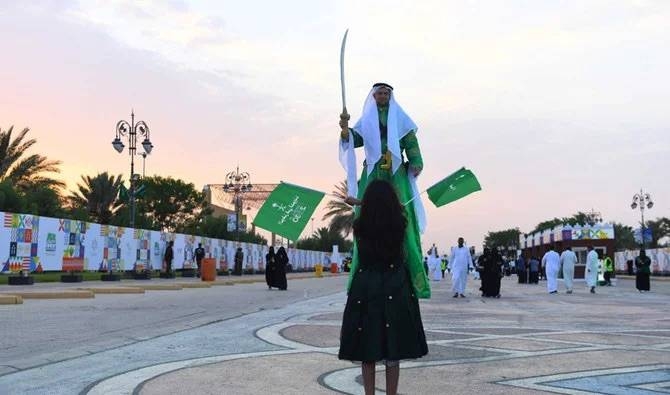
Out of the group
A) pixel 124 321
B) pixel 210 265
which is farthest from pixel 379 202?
pixel 210 265

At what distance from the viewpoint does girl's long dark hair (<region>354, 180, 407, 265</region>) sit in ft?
14.7

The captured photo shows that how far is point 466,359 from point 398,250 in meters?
2.92

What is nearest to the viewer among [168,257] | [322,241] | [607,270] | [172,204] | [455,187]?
[455,187]

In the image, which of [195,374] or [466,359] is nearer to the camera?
[195,374]

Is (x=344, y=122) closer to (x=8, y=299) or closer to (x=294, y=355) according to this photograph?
(x=294, y=355)

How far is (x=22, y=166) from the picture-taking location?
38.8 metres

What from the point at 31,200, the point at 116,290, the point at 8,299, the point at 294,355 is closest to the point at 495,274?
the point at 116,290

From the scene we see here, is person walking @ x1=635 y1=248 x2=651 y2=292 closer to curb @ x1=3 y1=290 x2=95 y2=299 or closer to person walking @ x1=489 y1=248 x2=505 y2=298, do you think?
person walking @ x1=489 y1=248 x2=505 y2=298

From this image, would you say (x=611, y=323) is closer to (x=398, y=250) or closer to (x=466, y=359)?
(x=466, y=359)

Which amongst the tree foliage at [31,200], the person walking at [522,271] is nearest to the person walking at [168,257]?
the tree foliage at [31,200]

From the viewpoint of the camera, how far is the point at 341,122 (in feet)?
18.2

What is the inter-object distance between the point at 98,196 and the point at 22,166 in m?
13.3

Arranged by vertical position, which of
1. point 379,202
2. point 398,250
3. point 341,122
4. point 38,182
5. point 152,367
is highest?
point 38,182

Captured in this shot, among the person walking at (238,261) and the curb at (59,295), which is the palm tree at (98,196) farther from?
the curb at (59,295)
